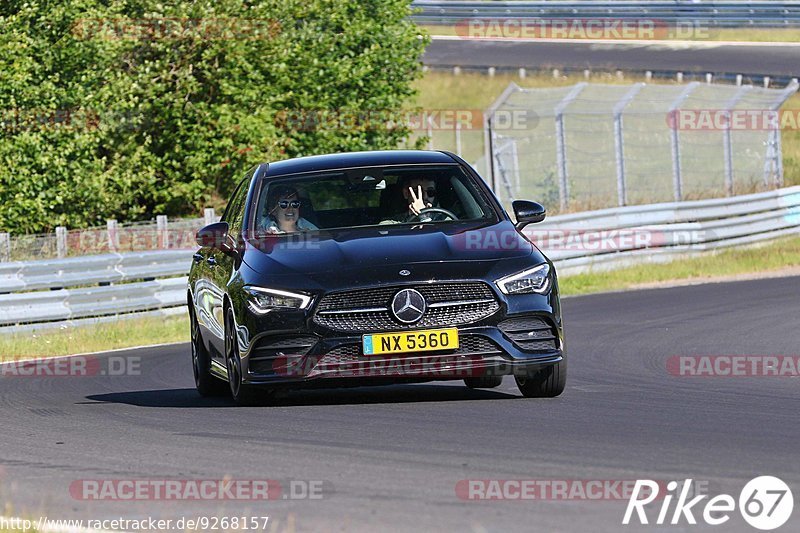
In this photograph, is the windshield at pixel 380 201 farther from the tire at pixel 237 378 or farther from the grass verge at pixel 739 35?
the grass verge at pixel 739 35

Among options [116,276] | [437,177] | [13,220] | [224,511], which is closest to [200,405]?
[437,177]

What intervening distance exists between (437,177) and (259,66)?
19.9m

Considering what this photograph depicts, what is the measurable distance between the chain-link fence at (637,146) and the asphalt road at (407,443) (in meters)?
13.9

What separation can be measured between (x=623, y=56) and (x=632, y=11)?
2235mm

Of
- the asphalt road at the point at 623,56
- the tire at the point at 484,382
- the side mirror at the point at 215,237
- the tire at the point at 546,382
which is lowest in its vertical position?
the asphalt road at the point at 623,56

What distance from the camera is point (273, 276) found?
31.3 feet

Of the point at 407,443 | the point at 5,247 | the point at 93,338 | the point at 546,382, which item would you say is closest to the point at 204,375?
the point at 546,382

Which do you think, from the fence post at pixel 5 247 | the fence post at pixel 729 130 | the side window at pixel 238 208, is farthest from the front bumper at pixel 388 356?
the fence post at pixel 729 130

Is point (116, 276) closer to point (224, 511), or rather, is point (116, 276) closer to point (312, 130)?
point (312, 130)

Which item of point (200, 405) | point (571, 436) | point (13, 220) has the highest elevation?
point (571, 436)

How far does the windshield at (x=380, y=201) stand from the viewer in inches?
415

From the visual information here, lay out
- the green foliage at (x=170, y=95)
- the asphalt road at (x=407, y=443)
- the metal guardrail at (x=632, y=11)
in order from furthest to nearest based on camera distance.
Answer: the metal guardrail at (x=632, y=11) → the green foliage at (x=170, y=95) → the asphalt road at (x=407, y=443)

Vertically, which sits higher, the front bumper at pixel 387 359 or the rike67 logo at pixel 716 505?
the rike67 logo at pixel 716 505

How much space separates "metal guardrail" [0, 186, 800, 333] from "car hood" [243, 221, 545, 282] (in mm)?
9208
